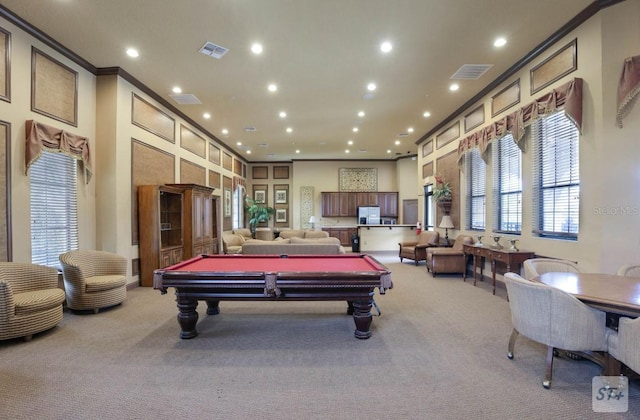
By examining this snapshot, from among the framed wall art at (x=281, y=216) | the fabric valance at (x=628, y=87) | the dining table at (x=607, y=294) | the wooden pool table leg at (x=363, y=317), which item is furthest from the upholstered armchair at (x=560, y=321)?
the framed wall art at (x=281, y=216)

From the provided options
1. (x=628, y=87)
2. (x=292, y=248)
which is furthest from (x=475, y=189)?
(x=292, y=248)

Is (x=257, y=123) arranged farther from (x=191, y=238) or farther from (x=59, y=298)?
(x=59, y=298)

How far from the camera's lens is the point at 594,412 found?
1940 millimetres

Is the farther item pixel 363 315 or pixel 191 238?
pixel 191 238

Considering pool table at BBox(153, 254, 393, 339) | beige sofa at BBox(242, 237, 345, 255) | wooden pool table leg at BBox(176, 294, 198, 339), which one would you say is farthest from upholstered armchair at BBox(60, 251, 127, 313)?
beige sofa at BBox(242, 237, 345, 255)

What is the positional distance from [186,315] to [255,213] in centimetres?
883

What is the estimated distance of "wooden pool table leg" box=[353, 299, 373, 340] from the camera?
3.03 metres

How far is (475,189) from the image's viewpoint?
623cm

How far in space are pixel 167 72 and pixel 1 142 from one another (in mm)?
2431

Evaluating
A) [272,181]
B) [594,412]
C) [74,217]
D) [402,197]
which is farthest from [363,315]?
[272,181]

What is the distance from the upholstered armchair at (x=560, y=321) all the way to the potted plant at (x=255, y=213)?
10.0 meters

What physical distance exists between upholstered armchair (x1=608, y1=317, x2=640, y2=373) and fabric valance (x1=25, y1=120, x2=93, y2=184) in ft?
20.2

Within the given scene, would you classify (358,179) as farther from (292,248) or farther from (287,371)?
(287,371)

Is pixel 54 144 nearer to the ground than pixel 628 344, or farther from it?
farther from it
